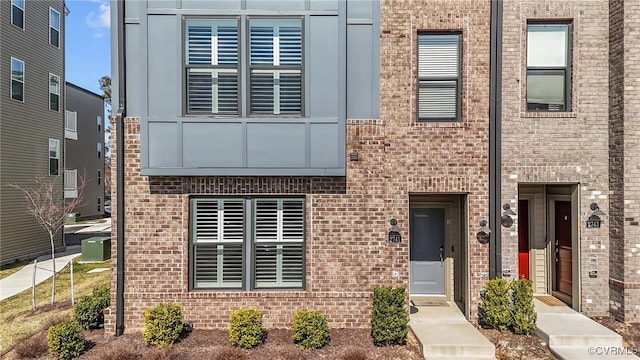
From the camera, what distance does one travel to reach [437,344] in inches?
228

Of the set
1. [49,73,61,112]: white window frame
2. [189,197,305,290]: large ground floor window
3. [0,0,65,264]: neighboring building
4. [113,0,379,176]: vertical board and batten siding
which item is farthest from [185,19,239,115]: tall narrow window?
[49,73,61,112]: white window frame

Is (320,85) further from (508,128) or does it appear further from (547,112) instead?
(547,112)

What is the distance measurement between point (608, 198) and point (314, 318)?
6.22 m

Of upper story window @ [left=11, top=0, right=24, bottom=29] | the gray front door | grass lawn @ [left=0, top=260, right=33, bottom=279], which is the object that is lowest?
grass lawn @ [left=0, top=260, right=33, bottom=279]

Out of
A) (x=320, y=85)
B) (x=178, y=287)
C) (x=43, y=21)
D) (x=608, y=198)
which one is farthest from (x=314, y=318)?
(x=43, y=21)

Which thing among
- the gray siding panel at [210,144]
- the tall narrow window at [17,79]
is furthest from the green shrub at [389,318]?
the tall narrow window at [17,79]

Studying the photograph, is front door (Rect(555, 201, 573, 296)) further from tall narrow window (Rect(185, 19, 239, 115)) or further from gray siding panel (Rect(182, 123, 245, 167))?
tall narrow window (Rect(185, 19, 239, 115))

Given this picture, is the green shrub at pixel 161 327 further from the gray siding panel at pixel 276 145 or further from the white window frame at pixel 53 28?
the white window frame at pixel 53 28

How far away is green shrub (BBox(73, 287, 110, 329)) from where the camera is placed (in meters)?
6.66

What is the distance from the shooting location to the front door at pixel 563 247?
7.70 m

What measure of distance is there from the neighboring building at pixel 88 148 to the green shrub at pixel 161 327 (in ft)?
80.8

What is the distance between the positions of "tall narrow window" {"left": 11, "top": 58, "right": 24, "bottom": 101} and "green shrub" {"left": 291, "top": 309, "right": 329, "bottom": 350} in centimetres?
1538

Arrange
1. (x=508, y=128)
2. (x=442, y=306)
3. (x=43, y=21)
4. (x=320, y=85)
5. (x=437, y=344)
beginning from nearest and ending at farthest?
(x=437, y=344) → (x=320, y=85) → (x=508, y=128) → (x=442, y=306) → (x=43, y=21)

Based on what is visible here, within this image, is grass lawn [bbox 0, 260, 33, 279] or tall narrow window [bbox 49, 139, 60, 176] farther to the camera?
tall narrow window [bbox 49, 139, 60, 176]
